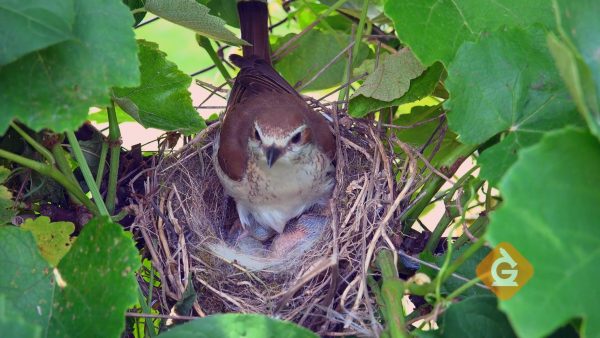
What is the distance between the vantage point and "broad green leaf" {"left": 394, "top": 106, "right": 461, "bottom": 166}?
4.03 metres

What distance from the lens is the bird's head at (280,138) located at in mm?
4223

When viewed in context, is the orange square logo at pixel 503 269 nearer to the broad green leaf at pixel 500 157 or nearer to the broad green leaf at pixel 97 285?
the broad green leaf at pixel 500 157

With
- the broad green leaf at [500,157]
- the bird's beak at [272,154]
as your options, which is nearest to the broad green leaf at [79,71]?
the broad green leaf at [500,157]

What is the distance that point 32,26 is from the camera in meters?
2.16

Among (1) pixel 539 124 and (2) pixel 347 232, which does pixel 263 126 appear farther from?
(1) pixel 539 124

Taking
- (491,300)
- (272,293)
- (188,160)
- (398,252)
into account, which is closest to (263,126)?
(188,160)

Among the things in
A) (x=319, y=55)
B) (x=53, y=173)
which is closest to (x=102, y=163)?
(x=53, y=173)

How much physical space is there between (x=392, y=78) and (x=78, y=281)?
5.64ft

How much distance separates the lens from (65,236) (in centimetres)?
307

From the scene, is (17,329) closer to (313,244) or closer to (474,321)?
(474,321)

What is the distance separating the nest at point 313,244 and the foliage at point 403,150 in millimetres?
102

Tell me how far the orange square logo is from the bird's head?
178 cm

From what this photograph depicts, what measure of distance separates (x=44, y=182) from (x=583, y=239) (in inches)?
91.0

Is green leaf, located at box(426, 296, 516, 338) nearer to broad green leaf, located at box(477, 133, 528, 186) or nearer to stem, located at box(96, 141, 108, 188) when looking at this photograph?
broad green leaf, located at box(477, 133, 528, 186)
